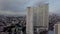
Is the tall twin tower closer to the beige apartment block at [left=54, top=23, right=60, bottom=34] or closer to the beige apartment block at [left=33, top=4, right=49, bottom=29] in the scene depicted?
the beige apartment block at [left=33, top=4, right=49, bottom=29]

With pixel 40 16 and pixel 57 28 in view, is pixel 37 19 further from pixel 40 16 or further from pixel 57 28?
pixel 57 28

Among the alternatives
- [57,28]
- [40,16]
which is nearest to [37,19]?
[40,16]

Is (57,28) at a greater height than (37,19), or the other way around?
(37,19)

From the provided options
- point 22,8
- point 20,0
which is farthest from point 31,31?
point 20,0

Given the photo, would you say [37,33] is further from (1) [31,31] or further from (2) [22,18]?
(2) [22,18]

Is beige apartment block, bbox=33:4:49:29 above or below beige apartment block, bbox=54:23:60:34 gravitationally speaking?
above

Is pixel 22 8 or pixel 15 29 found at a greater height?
pixel 22 8

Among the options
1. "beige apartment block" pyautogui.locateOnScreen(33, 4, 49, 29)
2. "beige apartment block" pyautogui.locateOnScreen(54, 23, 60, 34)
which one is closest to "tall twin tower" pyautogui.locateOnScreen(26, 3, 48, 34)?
"beige apartment block" pyautogui.locateOnScreen(33, 4, 49, 29)

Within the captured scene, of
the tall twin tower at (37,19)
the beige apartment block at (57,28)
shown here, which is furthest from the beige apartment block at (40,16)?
the beige apartment block at (57,28)
